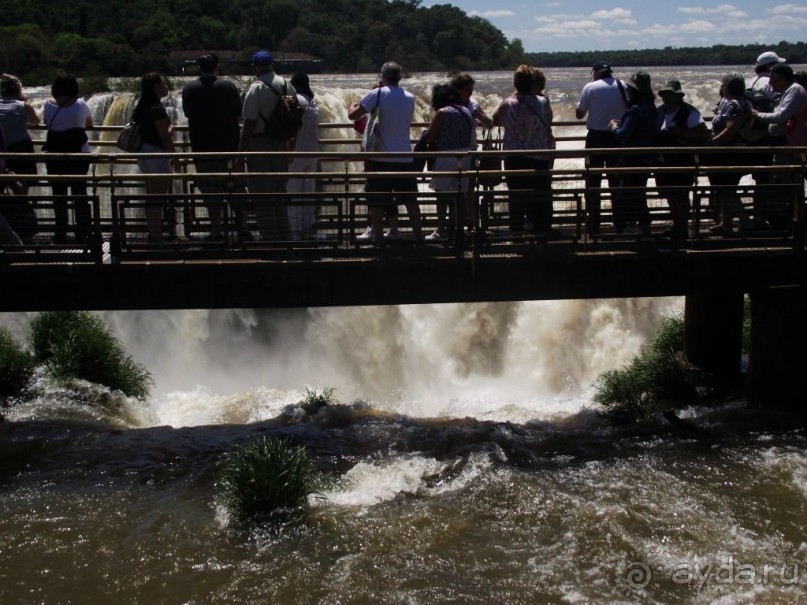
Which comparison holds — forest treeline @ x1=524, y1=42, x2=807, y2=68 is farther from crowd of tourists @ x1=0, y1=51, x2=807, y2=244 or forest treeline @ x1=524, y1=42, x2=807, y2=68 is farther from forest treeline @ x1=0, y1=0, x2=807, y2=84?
crowd of tourists @ x1=0, y1=51, x2=807, y2=244

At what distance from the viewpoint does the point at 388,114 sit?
37.0 feet

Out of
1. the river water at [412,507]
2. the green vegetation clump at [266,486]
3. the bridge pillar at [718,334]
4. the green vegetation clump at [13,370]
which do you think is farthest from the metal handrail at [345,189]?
the green vegetation clump at [13,370]

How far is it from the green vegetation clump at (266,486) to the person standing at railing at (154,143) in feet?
8.82

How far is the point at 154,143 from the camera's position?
11.4 metres

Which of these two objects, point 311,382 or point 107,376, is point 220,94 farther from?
point 311,382

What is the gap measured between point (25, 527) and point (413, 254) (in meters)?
4.54

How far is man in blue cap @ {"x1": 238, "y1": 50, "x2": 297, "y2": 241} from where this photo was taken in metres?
11.0

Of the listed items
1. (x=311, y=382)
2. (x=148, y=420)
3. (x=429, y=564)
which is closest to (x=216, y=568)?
(x=429, y=564)

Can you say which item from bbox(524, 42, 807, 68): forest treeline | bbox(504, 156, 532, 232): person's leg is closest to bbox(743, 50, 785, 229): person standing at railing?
bbox(504, 156, 532, 232): person's leg

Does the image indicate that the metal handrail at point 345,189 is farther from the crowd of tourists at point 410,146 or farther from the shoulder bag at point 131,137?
the shoulder bag at point 131,137

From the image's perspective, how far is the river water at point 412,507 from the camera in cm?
835

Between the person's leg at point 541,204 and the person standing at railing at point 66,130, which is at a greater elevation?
the person standing at railing at point 66,130

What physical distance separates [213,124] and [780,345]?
21.4ft

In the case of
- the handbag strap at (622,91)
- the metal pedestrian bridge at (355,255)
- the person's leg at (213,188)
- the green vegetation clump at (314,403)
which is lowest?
the green vegetation clump at (314,403)
